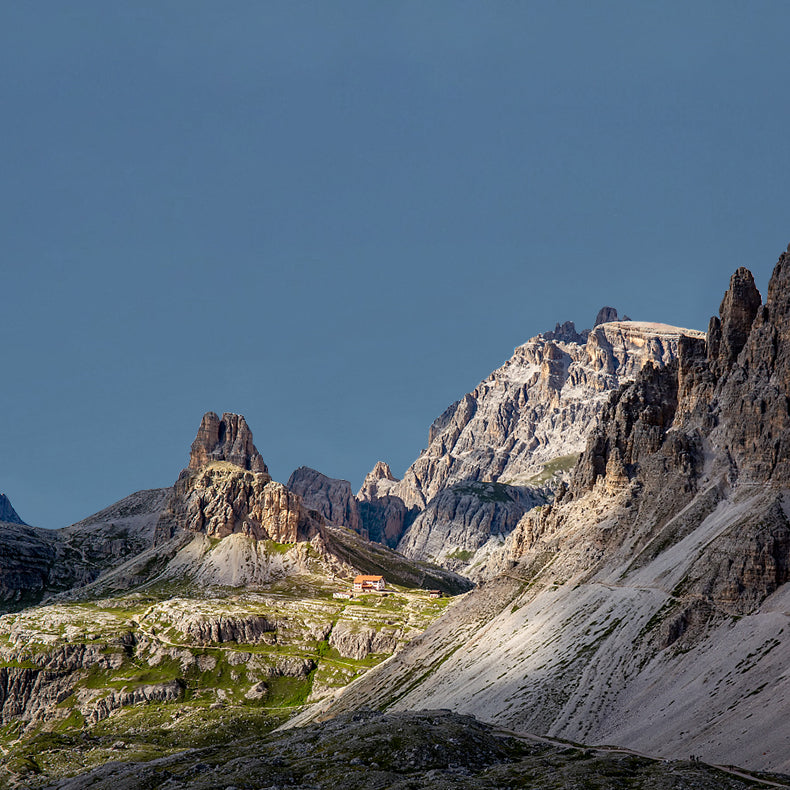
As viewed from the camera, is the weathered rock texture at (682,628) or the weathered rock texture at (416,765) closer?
the weathered rock texture at (416,765)

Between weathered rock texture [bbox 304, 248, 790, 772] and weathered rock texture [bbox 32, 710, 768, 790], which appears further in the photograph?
weathered rock texture [bbox 304, 248, 790, 772]

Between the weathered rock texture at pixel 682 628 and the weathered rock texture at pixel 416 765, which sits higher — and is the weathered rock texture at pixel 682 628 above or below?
above

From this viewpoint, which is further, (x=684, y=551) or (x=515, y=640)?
(x=515, y=640)

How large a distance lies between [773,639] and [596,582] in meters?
59.7

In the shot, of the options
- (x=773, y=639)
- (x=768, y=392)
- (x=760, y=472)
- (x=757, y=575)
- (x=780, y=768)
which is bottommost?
(x=780, y=768)

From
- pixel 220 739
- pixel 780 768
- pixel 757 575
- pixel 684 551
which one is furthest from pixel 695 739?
pixel 220 739

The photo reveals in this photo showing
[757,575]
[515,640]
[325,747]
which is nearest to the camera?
[325,747]

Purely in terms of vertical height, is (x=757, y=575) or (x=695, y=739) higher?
(x=757, y=575)

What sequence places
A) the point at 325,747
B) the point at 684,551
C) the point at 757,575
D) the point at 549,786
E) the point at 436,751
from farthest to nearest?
the point at 684,551 < the point at 757,575 < the point at 325,747 < the point at 436,751 < the point at 549,786

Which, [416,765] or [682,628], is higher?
[682,628]

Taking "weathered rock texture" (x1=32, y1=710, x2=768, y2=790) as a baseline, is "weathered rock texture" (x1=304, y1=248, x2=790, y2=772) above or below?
above

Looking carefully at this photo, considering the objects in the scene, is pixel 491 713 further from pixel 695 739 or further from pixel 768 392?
pixel 768 392

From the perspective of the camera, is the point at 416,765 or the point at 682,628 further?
the point at 682,628

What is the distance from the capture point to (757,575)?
5827 inches
